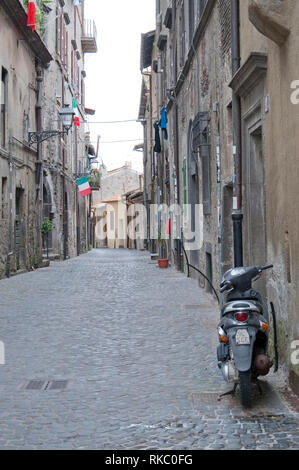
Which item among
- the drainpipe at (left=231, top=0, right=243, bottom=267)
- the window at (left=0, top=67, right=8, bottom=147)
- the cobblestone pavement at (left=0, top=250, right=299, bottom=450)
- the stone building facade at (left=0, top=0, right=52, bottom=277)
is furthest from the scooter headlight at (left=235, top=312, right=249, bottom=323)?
the window at (left=0, top=67, right=8, bottom=147)

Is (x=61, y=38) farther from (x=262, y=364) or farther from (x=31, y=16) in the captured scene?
(x=262, y=364)

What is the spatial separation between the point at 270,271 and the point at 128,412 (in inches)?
87.1

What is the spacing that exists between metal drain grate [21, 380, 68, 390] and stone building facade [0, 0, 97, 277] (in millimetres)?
12216

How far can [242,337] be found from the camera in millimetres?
4723

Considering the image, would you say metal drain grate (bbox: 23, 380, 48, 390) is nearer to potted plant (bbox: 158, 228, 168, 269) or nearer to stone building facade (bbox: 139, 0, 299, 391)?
stone building facade (bbox: 139, 0, 299, 391)

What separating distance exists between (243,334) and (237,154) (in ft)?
11.9

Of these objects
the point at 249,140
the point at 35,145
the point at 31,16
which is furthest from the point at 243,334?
the point at 35,145

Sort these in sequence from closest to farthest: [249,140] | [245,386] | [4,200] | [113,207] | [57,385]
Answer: [245,386] < [57,385] < [249,140] < [4,200] < [113,207]

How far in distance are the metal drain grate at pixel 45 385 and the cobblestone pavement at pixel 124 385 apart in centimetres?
2

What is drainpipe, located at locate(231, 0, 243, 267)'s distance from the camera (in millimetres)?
7727

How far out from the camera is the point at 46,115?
1035 inches

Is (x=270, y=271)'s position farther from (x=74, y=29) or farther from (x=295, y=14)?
(x=74, y=29)

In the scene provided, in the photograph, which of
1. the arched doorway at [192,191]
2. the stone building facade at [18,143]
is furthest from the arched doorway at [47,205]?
the arched doorway at [192,191]

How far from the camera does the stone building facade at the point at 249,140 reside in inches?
203
